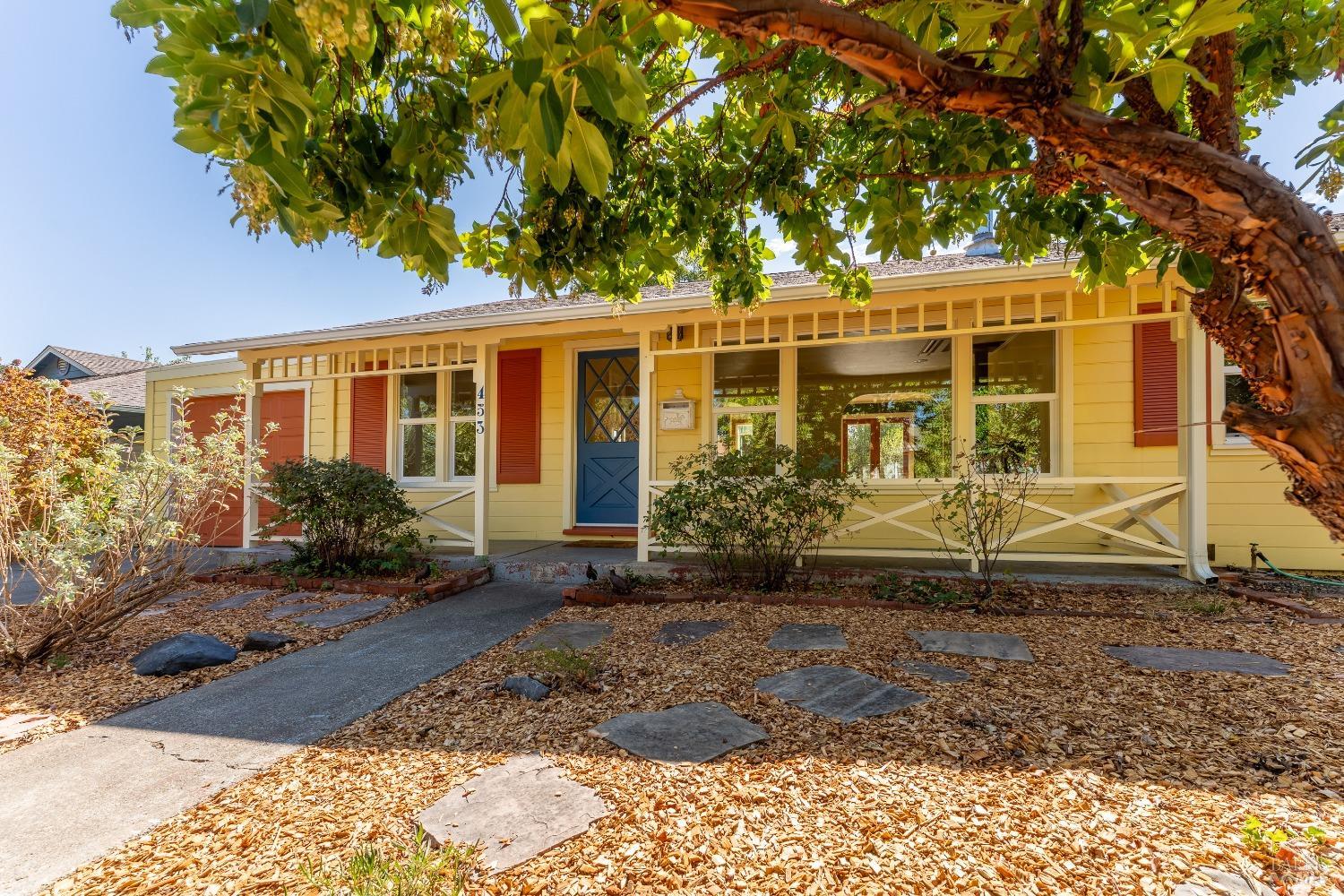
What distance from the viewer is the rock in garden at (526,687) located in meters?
2.71

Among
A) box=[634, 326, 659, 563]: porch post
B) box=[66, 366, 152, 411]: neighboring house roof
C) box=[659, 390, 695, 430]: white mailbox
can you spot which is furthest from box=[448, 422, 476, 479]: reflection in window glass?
box=[66, 366, 152, 411]: neighboring house roof

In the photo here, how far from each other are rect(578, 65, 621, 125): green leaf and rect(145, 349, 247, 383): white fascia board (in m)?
9.15

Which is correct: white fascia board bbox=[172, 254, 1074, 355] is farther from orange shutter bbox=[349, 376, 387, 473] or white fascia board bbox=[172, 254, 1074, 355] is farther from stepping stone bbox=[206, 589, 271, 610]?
stepping stone bbox=[206, 589, 271, 610]

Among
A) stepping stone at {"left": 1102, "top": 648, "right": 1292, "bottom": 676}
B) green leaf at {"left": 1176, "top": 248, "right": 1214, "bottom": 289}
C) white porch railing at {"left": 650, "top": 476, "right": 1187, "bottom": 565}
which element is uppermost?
green leaf at {"left": 1176, "top": 248, "right": 1214, "bottom": 289}

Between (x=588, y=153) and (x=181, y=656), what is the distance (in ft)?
12.9

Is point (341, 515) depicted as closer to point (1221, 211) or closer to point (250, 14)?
point (250, 14)

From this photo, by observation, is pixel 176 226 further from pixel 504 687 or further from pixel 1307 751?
pixel 1307 751

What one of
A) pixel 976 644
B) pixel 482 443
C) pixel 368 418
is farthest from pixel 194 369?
pixel 976 644

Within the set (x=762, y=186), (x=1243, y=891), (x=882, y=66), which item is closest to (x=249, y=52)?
(x=882, y=66)

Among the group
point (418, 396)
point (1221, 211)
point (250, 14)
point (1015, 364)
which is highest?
point (1015, 364)

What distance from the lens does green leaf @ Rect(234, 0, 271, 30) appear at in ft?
2.85

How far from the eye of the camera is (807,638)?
353 centimetres

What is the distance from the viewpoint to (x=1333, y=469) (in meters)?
0.94

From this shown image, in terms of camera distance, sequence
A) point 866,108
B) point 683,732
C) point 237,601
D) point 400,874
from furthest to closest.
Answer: point 237,601 < point 683,732 < point 866,108 < point 400,874
